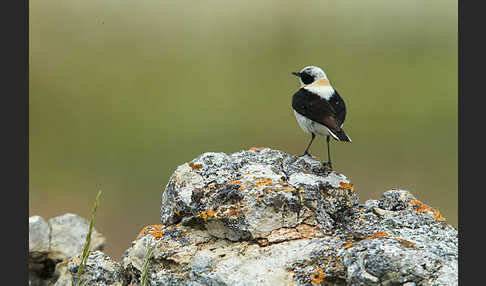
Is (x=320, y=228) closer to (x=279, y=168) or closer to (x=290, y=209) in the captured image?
(x=290, y=209)

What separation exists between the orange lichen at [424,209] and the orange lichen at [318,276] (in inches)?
59.5

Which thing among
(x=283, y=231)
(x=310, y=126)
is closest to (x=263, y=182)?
(x=283, y=231)

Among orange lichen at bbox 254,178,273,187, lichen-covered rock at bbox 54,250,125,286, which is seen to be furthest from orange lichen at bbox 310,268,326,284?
lichen-covered rock at bbox 54,250,125,286

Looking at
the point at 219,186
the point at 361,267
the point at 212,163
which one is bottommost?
the point at 361,267

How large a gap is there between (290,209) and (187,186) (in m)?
1.24

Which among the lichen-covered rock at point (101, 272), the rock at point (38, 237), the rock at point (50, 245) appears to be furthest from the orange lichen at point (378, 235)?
the rock at point (38, 237)

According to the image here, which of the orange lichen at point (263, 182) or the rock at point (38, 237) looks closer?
the orange lichen at point (263, 182)

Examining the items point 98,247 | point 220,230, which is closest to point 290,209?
point 220,230

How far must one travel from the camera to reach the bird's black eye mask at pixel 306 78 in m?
7.61

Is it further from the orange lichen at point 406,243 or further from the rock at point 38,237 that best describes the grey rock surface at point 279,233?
the rock at point 38,237

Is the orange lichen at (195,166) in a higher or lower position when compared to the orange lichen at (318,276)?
higher

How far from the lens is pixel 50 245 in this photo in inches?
326

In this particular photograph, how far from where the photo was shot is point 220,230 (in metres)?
5.16

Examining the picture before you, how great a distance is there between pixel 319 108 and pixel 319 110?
35 millimetres
